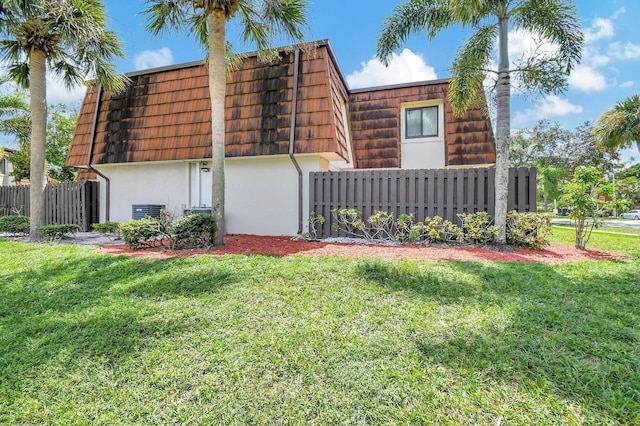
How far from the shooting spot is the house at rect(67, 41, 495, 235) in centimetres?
879

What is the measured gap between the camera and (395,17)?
8148 mm

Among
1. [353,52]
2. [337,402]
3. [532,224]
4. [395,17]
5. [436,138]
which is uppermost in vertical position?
[353,52]

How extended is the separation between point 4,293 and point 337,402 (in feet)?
16.4

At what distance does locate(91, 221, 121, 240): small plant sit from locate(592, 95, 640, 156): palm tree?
25243mm

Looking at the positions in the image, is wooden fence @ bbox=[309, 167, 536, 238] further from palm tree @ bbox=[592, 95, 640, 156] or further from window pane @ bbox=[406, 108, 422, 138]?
palm tree @ bbox=[592, 95, 640, 156]

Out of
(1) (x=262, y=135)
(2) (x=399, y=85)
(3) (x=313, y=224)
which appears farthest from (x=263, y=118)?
(2) (x=399, y=85)

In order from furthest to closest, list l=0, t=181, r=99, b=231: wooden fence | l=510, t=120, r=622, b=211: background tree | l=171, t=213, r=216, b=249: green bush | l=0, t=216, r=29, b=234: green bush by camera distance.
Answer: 1. l=510, t=120, r=622, b=211: background tree
2. l=0, t=181, r=99, b=231: wooden fence
3. l=0, t=216, r=29, b=234: green bush
4. l=171, t=213, r=216, b=249: green bush

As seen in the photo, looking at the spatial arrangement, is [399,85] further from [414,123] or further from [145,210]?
[145,210]

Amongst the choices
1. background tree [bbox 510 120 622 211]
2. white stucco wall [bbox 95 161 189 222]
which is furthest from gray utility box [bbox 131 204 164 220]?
background tree [bbox 510 120 622 211]

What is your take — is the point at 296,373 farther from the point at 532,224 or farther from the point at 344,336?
the point at 532,224

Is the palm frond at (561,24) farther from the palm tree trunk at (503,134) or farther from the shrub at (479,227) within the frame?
the shrub at (479,227)

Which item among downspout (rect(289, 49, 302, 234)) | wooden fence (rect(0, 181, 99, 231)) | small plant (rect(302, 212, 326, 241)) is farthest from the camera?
wooden fence (rect(0, 181, 99, 231))

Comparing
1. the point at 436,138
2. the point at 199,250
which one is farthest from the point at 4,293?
the point at 436,138

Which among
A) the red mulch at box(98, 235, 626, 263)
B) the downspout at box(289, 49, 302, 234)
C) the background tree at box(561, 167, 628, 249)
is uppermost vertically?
the downspout at box(289, 49, 302, 234)
